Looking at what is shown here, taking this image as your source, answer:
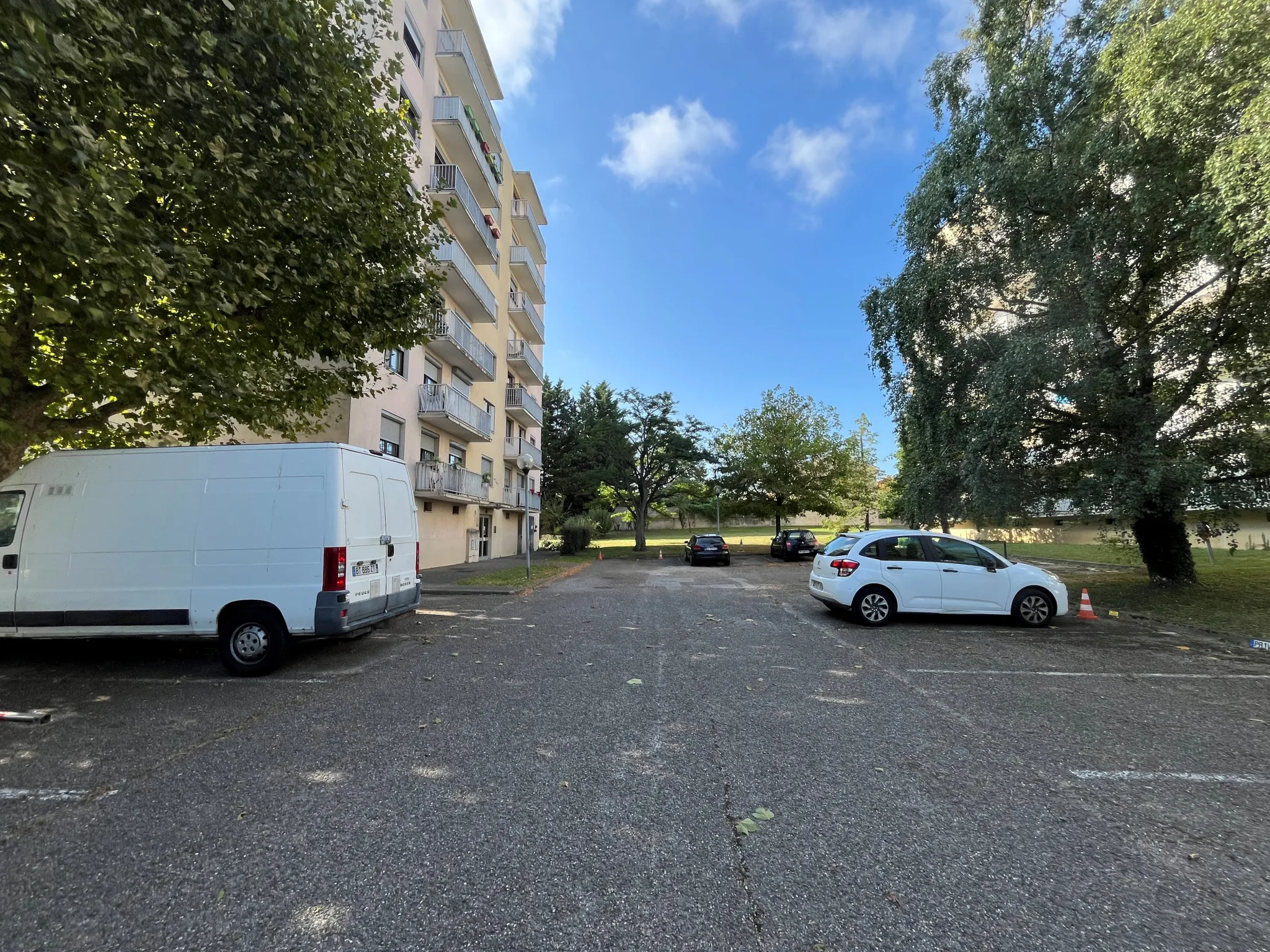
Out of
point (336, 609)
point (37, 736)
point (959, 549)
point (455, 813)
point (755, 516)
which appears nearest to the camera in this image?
point (455, 813)

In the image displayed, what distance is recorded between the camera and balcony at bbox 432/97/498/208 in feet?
65.2

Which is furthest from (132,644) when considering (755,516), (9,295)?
(755,516)

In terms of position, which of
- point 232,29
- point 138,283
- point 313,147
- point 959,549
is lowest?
point 959,549

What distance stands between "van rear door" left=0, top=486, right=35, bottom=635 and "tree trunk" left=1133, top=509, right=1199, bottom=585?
18.4m

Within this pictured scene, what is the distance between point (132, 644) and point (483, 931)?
7678 mm

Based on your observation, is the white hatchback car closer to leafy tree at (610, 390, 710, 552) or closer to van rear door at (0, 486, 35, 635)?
van rear door at (0, 486, 35, 635)

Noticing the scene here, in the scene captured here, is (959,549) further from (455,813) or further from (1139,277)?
(455,813)

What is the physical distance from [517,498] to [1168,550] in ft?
83.5

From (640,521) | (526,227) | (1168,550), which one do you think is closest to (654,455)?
(640,521)

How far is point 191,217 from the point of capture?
6.51 meters

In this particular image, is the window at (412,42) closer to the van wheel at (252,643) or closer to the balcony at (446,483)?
the balcony at (446,483)

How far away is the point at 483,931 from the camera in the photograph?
85.5 inches

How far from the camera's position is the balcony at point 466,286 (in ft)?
62.0

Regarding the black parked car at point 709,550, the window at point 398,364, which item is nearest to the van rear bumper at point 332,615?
the window at point 398,364
